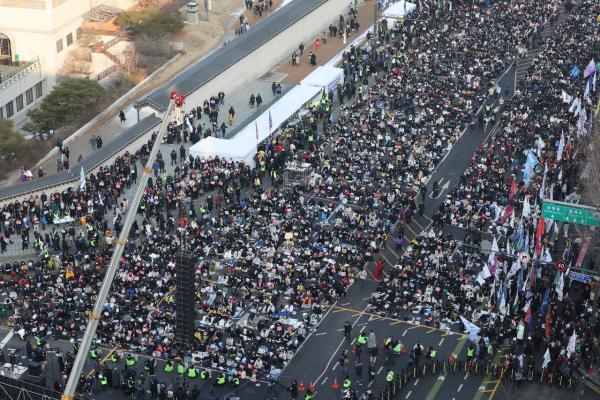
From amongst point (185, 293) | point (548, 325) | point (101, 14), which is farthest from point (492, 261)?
point (101, 14)

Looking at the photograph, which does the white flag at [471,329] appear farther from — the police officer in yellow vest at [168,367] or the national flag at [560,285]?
the police officer in yellow vest at [168,367]

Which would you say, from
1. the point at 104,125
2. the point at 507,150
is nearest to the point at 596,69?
the point at 507,150

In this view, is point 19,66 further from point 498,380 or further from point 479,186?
point 498,380

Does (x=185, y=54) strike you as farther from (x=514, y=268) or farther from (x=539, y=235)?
(x=514, y=268)

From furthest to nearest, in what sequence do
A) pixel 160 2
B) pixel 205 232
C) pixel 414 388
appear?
pixel 160 2 → pixel 205 232 → pixel 414 388

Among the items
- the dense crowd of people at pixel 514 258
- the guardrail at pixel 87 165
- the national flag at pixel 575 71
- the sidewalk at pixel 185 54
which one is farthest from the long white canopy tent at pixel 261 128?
the national flag at pixel 575 71

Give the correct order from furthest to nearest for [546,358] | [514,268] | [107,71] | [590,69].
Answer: [107,71] → [590,69] → [514,268] → [546,358]

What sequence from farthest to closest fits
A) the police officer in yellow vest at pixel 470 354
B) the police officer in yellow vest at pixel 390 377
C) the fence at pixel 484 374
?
1. the police officer in yellow vest at pixel 470 354
2. the fence at pixel 484 374
3. the police officer in yellow vest at pixel 390 377
